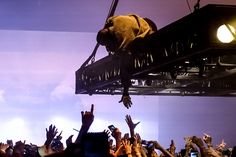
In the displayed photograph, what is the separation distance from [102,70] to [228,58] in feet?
4.27

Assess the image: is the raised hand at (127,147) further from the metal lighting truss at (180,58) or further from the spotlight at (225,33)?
the spotlight at (225,33)

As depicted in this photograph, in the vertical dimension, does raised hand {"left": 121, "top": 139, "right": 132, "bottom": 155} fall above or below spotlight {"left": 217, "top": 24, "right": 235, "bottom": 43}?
below

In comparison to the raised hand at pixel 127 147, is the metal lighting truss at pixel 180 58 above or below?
above

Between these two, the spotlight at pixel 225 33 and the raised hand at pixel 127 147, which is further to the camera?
the raised hand at pixel 127 147

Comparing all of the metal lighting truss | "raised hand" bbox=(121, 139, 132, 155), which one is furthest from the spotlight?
"raised hand" bbox=(121, 139, 132, 155)

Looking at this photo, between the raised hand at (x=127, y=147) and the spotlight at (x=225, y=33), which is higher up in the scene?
Result: the spotlight at (x=225, y=33)

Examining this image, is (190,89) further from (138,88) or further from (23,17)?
(23,17)

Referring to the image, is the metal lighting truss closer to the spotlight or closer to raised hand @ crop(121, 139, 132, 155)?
the spotlight

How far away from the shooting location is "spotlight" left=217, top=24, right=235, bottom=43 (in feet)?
8.54

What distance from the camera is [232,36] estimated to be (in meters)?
2.66

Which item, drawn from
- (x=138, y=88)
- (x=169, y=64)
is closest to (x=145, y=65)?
(x=169, y=64)

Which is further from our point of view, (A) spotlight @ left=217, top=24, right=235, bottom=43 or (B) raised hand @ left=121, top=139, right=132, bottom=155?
(B) raised hand @ left=121, top=139, right=132, bottom=155

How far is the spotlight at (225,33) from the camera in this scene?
2.60 metres

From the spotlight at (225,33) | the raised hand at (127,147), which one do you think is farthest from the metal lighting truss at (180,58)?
the raised hand at (127,147)
